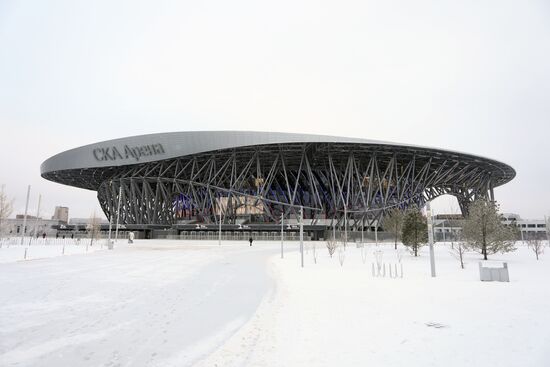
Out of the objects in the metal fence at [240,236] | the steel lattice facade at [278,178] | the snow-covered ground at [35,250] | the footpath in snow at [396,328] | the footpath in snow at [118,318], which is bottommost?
the snow-covered ground at [35,250]

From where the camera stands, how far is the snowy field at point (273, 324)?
16.1ft

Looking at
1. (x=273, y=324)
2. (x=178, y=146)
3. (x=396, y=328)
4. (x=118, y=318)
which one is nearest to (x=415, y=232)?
(x=396, y=328)

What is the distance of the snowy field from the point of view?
16.1 feet

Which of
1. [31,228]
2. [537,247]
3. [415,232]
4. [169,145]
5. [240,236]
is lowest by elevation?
[240,236]

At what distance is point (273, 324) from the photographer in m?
6.67

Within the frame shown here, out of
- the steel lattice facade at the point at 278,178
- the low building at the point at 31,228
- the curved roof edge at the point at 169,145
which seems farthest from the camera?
the steel lattice facade at the point at 278,178

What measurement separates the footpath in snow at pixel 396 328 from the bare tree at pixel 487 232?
1145 centimetres

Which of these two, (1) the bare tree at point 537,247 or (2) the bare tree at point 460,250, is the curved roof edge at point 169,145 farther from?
(2) the bare tree at point 460,250

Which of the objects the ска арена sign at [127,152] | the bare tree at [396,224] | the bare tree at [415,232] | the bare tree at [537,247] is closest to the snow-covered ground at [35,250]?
the bare tree at [415,232]

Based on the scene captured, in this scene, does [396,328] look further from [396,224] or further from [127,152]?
[127,152]

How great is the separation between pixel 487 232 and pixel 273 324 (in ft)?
66.2

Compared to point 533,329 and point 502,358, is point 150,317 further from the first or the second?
point 533,329

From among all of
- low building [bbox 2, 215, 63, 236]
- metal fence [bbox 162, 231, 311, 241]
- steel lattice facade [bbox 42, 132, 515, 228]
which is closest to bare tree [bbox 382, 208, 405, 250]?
metal fence [bbox 162, 231, 311, 241]

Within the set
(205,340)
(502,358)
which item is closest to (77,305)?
(205,340)
